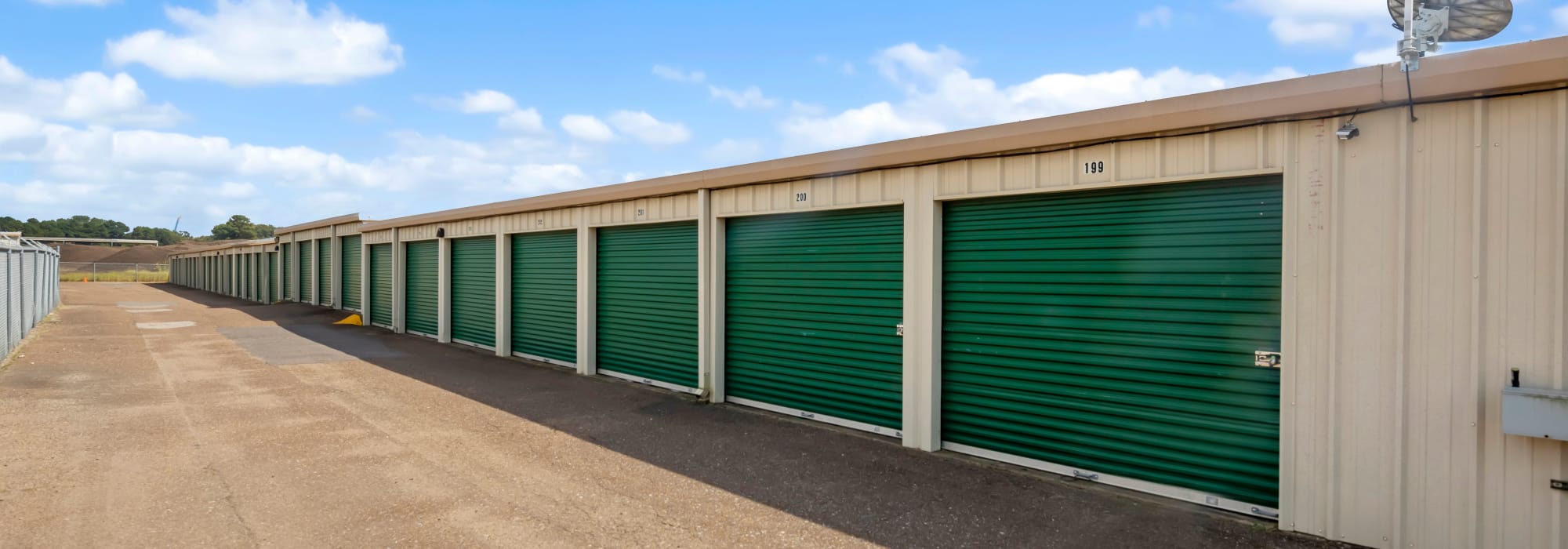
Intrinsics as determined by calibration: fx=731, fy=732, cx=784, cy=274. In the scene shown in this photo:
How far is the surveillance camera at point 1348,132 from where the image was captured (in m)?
4.61

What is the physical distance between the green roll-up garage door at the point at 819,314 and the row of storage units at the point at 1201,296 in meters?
0.03

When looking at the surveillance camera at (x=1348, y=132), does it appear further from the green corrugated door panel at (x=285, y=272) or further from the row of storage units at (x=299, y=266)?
the green corrugated door panel at (x=285, y=272)

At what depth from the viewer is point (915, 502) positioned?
550cm

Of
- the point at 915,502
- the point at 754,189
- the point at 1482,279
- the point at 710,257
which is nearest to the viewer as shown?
the point at 1482,279

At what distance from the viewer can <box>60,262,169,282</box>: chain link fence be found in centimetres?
5412

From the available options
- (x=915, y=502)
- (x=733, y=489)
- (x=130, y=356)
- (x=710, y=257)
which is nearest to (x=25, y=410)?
(x=130, y=356)

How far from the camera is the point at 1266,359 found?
516 centimetres

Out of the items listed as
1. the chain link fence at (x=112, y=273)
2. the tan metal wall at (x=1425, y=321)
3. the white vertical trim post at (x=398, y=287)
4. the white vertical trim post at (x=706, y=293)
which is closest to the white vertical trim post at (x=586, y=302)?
the white vertical trim post at (x=706, y=293)

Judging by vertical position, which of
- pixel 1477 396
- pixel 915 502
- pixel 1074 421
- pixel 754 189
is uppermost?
pixel 754 189

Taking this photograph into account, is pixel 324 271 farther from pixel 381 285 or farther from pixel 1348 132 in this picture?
pixel 1348 132

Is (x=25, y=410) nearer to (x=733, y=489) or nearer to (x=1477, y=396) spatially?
(x=733, y=489)

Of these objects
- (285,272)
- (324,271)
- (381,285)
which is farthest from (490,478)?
(285,272)

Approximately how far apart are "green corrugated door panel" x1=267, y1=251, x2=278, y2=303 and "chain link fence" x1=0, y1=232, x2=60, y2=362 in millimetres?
9798

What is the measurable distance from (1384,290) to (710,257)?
6.76 meters
